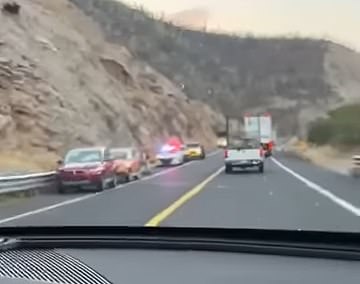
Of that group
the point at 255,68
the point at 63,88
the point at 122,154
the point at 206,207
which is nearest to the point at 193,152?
the point at 63,88

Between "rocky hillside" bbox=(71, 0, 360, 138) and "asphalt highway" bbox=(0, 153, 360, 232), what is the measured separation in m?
92.5

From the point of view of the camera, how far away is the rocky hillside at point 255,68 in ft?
436

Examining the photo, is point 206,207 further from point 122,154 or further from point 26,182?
point 122,154

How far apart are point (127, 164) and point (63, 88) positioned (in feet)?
53.1

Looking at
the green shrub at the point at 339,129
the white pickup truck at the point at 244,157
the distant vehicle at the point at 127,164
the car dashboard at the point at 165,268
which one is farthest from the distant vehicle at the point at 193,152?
the car dashboard at the point at 165,268

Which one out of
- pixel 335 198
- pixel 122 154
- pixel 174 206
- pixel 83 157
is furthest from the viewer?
pixel 122 154

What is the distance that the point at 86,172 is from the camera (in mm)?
29250

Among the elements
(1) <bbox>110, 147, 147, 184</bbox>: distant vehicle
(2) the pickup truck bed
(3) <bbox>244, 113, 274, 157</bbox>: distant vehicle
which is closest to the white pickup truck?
(2) the pickup truck bed

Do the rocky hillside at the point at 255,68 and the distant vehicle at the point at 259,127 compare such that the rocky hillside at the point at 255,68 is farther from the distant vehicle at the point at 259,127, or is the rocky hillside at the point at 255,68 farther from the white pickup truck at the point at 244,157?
the white pickup truck at the point at 244,157

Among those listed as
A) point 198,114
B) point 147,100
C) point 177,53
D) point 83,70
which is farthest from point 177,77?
point 83,70

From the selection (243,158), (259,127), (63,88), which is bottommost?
(243,158)

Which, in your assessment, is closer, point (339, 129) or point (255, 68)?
point (339, 129)

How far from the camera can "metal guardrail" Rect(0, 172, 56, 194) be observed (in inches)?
962

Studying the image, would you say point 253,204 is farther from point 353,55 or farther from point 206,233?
point 353,55
